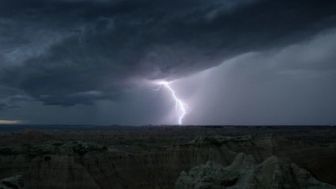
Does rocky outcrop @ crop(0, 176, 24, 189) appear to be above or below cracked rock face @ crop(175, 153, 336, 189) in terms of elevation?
below

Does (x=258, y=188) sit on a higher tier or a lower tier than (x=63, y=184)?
higher

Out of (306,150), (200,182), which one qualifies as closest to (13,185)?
(200,182)

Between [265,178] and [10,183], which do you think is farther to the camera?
[10,183]

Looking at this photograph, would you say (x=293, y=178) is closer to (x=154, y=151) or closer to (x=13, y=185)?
(x=13, y=185)

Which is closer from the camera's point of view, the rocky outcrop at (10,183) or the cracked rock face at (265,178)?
the cracked rock face at (265,178)

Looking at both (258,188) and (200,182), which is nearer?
(258,188)

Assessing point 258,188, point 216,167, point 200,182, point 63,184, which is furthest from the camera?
point 63,184

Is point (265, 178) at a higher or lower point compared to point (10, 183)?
higher

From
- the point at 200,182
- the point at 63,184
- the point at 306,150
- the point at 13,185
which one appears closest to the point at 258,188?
the point at 200,182

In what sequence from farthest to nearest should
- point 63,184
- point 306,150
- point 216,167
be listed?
1. point 306,150
2. point 63,184
3. point 216,167

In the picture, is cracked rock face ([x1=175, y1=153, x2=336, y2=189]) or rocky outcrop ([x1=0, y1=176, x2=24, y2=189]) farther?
rocky outcrop ([x1=0, y1=176, x2=24, y2=189])

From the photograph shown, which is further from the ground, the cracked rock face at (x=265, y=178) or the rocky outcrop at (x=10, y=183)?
the cracked rock face at (x=265, y=178)
